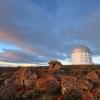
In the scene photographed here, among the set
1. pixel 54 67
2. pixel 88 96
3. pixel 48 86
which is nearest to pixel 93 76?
pixel 88 96

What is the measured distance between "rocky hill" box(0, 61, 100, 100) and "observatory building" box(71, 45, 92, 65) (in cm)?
3560

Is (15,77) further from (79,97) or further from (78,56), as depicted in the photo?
(78,56)

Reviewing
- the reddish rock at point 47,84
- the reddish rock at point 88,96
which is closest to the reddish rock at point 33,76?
the reddish rock at point 47,84

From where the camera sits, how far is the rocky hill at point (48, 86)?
107ft

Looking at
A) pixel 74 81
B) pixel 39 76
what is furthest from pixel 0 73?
pixel 74 81

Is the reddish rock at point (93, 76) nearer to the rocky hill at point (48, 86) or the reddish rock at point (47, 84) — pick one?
the rocky hill at point (48, 86)

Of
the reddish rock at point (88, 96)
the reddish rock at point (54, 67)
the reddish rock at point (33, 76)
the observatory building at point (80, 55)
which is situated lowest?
the reddish rock at point (88, 96)

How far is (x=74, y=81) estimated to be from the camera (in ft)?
113

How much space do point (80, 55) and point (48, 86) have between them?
139ft

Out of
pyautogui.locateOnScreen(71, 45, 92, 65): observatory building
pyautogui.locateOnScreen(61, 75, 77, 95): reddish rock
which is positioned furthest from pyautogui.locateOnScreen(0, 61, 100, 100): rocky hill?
pyautogui.locateOnScreen(71, 45, 92, 65): observatory building

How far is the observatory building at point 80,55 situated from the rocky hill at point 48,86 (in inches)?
1402

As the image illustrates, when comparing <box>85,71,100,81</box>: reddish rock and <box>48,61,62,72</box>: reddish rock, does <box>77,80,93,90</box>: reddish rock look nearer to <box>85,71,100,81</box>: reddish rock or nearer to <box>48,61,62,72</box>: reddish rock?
<box>85,71,100,81</box>: reddish rock

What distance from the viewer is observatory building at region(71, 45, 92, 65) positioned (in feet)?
248

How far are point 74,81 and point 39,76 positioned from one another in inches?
260
